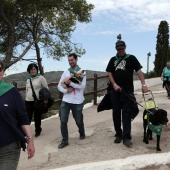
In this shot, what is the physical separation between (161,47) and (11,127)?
1223 inches

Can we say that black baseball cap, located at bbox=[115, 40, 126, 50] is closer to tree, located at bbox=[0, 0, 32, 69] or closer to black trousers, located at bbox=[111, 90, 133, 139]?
black trousers, located at bbox=[111, 90, 133, 139]

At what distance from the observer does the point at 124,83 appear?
5.61 m

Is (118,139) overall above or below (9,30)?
below

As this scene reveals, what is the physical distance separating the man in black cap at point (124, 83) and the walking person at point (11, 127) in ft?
9.38

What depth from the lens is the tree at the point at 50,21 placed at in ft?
61.3

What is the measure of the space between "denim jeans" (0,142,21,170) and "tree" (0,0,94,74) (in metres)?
15.8

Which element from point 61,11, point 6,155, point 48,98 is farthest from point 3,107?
point 61,11

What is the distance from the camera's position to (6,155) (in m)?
2.77

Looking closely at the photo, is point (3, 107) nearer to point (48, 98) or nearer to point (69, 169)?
point (69, 169)

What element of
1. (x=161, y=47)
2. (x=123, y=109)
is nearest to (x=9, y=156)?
(x=123, y=109)

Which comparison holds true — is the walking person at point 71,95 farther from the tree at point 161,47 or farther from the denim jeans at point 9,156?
the tree at point 161,47

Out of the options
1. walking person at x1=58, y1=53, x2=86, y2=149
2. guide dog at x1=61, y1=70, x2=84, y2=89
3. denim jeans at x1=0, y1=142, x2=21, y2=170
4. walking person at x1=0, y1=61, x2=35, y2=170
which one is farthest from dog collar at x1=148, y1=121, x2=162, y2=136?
denim jeans at x1=0, y1=142, x2=21, y2=170

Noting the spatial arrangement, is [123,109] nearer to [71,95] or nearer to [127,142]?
[127,142]

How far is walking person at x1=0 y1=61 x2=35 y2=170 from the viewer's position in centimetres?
271
